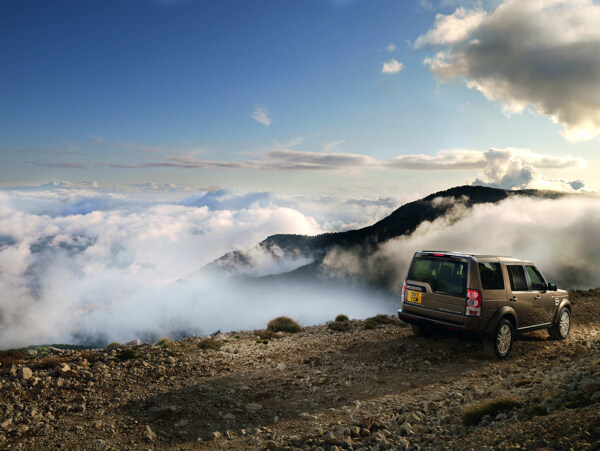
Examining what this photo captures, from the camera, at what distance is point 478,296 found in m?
8.27

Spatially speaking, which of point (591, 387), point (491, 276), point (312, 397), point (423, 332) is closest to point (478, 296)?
point (491, 276)

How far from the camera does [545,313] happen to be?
33.2 feet

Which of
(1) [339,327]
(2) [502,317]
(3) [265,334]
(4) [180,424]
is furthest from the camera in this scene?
(1) [339,327]

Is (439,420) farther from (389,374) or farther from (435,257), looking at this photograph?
(435,257)

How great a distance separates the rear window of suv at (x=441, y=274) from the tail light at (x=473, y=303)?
136 mm

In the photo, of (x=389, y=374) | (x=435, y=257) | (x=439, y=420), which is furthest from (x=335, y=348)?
(x=439, y=420)

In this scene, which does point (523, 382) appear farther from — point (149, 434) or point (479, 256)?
point (149, 434)

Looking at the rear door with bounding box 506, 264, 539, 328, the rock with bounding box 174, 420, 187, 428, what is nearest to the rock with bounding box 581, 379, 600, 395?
the rear door with bounding box 506, 264, 539, 328

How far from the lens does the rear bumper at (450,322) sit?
8.24 m

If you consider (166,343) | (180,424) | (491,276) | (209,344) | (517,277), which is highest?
(491,276)

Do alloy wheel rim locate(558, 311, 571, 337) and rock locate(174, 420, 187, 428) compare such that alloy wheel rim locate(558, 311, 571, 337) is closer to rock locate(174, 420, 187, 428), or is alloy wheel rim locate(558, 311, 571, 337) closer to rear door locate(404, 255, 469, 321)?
rear door locate(404, 255, 469, 321)

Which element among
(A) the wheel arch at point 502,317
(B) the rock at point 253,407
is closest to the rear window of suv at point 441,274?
(A) the wheel arch at point 502,317

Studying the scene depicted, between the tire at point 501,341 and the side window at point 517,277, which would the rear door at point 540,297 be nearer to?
the side window at point 517,277

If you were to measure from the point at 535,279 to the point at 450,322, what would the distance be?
138 inches
